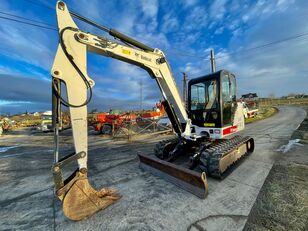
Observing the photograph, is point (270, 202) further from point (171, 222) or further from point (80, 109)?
point (80, 109)

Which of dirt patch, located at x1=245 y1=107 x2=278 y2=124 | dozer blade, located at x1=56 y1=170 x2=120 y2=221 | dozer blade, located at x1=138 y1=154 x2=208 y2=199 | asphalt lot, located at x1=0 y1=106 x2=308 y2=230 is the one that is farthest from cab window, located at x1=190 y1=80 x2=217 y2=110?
dirt patch, located at x1=245 y1=107 x2=278 y2=124

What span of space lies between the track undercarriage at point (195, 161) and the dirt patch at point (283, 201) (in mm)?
1017

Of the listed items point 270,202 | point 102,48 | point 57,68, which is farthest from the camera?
point 102,48

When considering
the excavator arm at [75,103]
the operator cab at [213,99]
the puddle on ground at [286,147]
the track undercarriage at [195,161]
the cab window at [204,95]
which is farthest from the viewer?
the puddle on ground at [286,147]

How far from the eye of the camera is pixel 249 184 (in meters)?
4.58

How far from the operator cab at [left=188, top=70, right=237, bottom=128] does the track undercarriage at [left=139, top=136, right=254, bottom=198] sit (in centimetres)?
80

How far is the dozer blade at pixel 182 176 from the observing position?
3.92 metres

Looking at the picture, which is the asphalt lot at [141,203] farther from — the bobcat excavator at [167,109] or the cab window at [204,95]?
the cab window at [204,95]

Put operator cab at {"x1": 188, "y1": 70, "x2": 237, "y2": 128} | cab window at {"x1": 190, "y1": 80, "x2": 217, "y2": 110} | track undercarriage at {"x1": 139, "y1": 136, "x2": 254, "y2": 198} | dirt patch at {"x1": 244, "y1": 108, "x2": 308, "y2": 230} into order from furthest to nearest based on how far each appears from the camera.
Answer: cab window at {"x1": 190, "y1": 80, "x2": 217, "y2": 110} < operator cab at {"x1": 188, "y1": 70, "x2": 237, "y2": 128} < track undercarriage at {"x1": 139, "y1": 136, "x2": 254, "y2": 198} < dirt patch at {"x1": 244, "y1": 108, "x2": 308, "y2": 230}

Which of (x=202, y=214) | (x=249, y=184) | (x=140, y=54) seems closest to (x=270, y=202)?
(x=249, y=184)

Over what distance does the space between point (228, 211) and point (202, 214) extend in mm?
501

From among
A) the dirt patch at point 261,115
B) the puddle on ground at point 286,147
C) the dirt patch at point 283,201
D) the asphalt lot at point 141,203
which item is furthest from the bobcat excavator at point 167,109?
the dirt patch at point 261,115

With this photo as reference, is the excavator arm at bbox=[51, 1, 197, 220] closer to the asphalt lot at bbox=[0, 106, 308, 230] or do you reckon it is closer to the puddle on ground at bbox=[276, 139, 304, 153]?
the asphalt lot at bbox=[0, 106, 308, 230]

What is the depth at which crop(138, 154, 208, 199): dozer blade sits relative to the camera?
3924 millimetres
